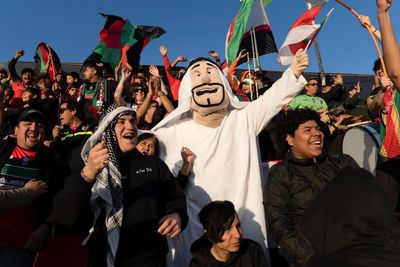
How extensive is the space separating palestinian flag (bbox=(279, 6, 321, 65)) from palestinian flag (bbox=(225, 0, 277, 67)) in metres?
1.10

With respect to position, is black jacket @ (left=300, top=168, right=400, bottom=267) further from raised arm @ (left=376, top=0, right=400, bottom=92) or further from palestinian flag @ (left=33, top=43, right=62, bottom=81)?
palestinian flag @ (left=33, top=43, right=62, bottom=81)

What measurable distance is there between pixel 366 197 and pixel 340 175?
163mm

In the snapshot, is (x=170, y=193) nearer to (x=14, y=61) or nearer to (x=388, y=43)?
(x=388, y=43)

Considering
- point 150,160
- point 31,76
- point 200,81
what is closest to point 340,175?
point 150,160

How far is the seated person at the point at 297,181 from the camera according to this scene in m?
2.64

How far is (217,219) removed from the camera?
117 inches

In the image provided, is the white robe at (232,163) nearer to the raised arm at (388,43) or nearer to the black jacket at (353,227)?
the raised arm at (388,43)

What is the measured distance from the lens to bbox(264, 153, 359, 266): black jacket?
2.70m

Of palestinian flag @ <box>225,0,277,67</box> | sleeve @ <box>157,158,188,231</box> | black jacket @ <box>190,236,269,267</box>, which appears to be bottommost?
black jacket @ <box>190,236,269,267</box>

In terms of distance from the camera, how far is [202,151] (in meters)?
3.57

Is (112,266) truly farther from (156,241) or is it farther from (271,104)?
(271,104)

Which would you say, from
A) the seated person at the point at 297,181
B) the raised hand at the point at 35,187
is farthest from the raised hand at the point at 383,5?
the raised hand at the point at 35,187

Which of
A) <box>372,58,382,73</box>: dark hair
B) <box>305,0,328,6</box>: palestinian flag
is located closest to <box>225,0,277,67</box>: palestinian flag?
<box>305,0,328,6</box>: palestinian flag

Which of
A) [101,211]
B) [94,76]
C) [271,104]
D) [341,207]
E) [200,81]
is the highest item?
[94,76]
